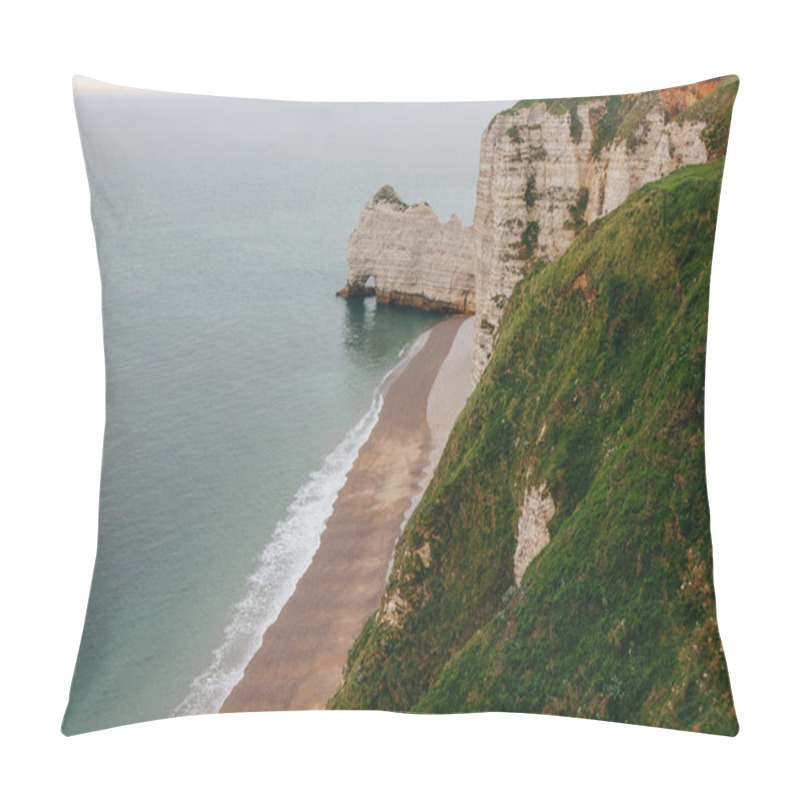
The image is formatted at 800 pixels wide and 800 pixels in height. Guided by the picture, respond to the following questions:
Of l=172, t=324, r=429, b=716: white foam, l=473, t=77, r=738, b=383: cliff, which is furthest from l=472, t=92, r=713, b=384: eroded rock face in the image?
l=172, t=324, r=429, b=716: white foam

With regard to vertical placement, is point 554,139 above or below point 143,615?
above

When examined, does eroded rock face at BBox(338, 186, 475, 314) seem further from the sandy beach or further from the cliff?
the sandy beach

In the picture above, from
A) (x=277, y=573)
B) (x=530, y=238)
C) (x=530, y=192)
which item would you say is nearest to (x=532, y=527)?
(x=277, y=573)

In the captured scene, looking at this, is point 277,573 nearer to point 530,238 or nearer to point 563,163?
point 530,238

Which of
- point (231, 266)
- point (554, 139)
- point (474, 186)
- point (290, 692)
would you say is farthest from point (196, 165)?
point (290, 692)

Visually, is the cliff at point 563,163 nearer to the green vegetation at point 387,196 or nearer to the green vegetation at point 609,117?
the green vegetation at point 609,117

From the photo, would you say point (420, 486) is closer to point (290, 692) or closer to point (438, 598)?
point (438, 598)
